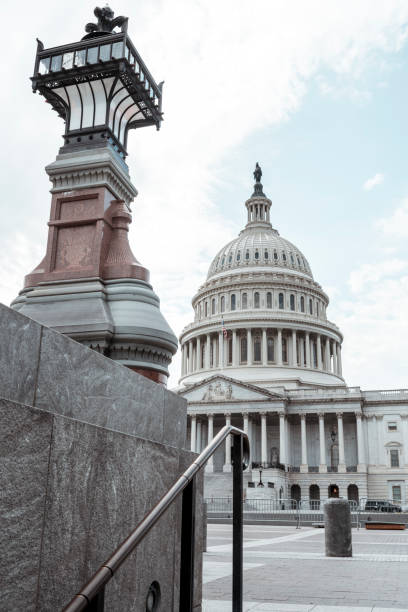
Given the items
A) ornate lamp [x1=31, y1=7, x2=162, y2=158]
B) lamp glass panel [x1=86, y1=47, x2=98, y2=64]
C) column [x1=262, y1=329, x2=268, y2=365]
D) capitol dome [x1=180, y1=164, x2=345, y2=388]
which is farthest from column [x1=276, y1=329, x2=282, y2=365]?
lamp glass panel [x1=86, y1=47, x2=98, y2=64]

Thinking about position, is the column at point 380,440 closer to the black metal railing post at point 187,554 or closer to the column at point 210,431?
the column at point 210,431

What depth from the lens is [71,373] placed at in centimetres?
457

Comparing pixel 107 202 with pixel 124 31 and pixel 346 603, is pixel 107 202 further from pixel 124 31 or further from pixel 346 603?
pixel 346 603

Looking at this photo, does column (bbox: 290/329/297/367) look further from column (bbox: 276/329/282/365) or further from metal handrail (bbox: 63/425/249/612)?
metal handrail (bbox: 63/425/249/612)

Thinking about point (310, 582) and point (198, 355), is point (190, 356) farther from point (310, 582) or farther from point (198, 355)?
point (310, 582)

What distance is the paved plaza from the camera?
754 cm

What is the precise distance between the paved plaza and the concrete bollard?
0.30 meters

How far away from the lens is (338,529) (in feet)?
48.4

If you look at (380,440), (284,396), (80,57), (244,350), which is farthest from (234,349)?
(80,57)

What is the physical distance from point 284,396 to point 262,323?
51.4 feet

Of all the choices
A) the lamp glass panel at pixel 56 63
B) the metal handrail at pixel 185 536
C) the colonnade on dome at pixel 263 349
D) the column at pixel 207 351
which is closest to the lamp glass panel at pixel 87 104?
the lamp glass panel at pixel 56 63

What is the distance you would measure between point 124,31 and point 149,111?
1.30 metres

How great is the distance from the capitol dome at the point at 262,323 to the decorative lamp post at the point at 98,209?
73.4 metres

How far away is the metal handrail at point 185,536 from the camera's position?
306 cm
